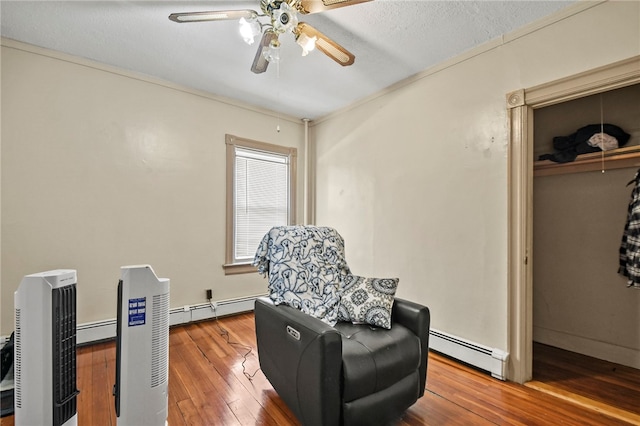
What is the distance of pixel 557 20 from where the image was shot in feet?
6.49

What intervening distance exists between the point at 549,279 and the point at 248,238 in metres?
3.28

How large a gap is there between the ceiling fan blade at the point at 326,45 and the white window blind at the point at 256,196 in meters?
2.01

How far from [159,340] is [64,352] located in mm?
459

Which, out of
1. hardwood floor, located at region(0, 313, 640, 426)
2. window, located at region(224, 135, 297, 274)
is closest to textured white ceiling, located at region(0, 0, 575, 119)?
window, located at region(224, 135, 297, 274)

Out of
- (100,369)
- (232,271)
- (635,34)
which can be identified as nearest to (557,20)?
(635,34)

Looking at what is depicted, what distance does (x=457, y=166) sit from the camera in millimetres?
2518

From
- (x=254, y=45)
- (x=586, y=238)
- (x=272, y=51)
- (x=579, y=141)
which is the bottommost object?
(x=586, y=238)

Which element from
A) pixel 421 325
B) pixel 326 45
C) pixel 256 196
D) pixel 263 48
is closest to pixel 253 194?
pixel 256 196

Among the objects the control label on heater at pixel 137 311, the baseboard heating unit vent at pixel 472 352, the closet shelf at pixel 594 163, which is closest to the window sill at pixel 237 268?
the control label on heater at pixel 137 311

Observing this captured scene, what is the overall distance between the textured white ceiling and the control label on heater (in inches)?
74.9

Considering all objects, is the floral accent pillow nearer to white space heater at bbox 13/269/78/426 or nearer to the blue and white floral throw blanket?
the blue and white floral throw blanket

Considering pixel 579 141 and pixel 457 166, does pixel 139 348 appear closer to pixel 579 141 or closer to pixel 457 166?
pixel 457 166

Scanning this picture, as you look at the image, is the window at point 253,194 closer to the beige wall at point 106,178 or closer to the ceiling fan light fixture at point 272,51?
the beige wall at point 106,178

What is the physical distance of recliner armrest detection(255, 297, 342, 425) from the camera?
1.39 meters
